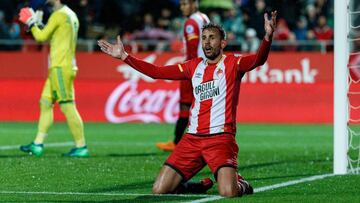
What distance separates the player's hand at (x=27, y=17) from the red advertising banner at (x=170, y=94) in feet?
27.3

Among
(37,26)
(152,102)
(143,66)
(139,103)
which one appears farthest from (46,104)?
(152,102)

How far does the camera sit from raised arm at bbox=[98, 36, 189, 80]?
10141mm

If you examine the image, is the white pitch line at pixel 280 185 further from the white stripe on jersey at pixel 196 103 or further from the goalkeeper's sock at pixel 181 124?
the goalkeeper's sock at pixel 181 124

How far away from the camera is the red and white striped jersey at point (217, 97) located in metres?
10.2

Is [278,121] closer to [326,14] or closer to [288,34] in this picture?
[288,34]

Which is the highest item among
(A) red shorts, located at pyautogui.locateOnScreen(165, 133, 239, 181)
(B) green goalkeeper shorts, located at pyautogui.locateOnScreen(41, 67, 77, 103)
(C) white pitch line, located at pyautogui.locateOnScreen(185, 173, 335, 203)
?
(B) green goalkeeper shorts, located at pyautogui.locateOnScreen(41, 67, 77, 103)

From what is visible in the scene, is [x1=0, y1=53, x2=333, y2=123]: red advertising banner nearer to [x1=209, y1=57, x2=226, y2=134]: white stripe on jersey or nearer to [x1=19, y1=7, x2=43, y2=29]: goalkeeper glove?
[x1=19, y1=7, x2=43, y2=29]: goalkeeper glove

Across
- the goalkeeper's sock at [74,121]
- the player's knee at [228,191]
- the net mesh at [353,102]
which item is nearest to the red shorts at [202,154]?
the player's knee at [228,191]

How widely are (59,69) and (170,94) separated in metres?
8.29

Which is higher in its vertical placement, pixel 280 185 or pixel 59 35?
pixel 59 35

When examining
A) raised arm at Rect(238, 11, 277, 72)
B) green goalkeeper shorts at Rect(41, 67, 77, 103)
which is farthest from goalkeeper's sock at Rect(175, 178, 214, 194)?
green goalkeeper shorts at Rect(41, 67, 77, 103)

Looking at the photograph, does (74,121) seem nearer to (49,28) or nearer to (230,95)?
(49,28)

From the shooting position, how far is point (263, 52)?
9.78 m

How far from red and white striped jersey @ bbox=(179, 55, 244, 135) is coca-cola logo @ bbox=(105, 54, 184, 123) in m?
12.4
